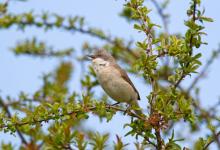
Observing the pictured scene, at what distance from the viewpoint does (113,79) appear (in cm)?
605

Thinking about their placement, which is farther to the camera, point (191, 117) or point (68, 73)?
point (68, 73)

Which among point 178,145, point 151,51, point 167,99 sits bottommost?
point 178,145

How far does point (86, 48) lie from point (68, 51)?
23 cm

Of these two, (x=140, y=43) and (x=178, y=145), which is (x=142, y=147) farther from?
(x=140, y=43)

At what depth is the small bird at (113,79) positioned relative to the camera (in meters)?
5.97

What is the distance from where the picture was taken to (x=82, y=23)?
6.04 meters

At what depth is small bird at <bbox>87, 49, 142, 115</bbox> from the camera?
235 inches

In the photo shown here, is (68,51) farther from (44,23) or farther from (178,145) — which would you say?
(178,145)

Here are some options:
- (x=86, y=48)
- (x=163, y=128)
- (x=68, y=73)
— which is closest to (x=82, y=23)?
(x=86, y=48)

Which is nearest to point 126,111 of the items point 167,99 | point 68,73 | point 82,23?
point 167,99

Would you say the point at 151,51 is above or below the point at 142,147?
above

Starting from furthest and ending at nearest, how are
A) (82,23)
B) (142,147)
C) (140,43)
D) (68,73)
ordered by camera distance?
(82,23) < (68,73) < (140,43) < (142,147)

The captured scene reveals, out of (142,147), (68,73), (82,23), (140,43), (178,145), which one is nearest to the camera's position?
(142,147)

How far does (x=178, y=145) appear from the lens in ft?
10.4
